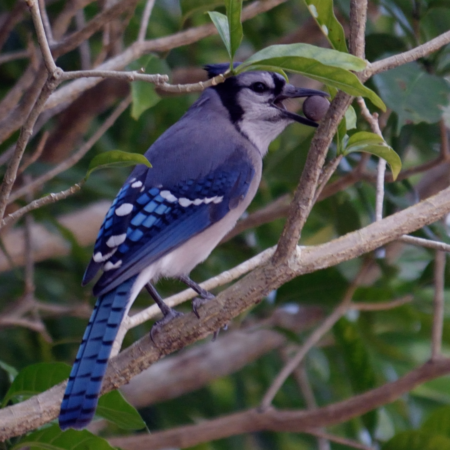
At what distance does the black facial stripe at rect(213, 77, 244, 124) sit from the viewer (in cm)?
254

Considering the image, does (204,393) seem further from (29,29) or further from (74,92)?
(29,29)

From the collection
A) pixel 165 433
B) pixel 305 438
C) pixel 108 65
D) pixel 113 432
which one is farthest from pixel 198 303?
pixel 305 438

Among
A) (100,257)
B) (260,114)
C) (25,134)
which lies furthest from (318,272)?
(25,134)

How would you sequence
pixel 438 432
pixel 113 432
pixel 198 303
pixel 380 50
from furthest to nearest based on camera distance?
pixel 113 432, pixel 380 50, pixel 438 432, pixel 198 303

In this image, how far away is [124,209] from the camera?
2023mm

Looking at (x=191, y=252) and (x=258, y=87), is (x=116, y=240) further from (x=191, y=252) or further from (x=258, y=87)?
(x=258, y=87)

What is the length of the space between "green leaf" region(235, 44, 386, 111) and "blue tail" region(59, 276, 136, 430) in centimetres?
74

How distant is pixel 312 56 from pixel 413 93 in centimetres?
87

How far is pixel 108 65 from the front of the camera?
6.99 feet

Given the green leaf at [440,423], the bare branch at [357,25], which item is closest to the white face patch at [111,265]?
the bare branch at [357,25]

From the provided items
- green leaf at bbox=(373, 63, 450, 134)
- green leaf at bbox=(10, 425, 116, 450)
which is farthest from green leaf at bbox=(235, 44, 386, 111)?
green leaf at bbox=(10, 425, 116, 450)

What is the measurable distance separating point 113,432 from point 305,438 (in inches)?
30.9

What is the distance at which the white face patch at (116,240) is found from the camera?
192 cm

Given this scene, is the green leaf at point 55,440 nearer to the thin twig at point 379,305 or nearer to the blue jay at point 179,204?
the blue jay at point 179,204
